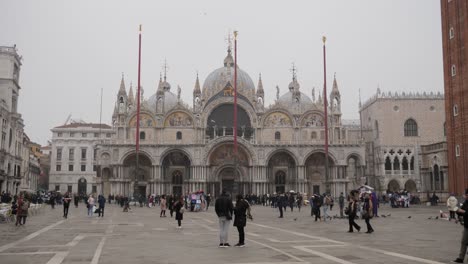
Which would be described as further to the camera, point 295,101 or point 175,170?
point 295,101

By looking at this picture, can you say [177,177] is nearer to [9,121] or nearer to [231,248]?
[9,121]

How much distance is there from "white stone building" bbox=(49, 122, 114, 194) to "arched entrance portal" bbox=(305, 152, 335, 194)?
44.8 m

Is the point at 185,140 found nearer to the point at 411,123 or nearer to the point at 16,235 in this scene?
the point at 411,123

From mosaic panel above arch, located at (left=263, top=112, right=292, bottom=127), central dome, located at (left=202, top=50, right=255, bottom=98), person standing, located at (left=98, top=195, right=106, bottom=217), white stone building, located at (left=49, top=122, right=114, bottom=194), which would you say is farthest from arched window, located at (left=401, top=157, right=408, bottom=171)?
white stone building, located at (left=49, top=122, right=114, bottom=194)

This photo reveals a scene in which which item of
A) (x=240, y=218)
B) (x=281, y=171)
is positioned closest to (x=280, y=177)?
(x=281, y=171)

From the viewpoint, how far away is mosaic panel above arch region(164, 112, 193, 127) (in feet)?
213

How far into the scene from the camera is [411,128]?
Answer: 71.6 metres

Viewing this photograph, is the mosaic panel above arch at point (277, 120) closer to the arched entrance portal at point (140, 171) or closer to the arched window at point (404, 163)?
the arched entrance portal at point (140, 171)

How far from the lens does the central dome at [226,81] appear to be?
65500 millimetres

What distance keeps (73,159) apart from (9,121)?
37532 mm

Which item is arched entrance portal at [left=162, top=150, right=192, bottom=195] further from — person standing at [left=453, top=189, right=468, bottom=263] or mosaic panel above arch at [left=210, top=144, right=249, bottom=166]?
person standing at [left=453, top=189, right=468, bottom=263]

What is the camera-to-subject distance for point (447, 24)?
45.1 m

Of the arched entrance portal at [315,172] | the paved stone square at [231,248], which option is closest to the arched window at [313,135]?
the arched entrance portal at [315,172]

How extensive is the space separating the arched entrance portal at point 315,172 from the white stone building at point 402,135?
35.4ft
